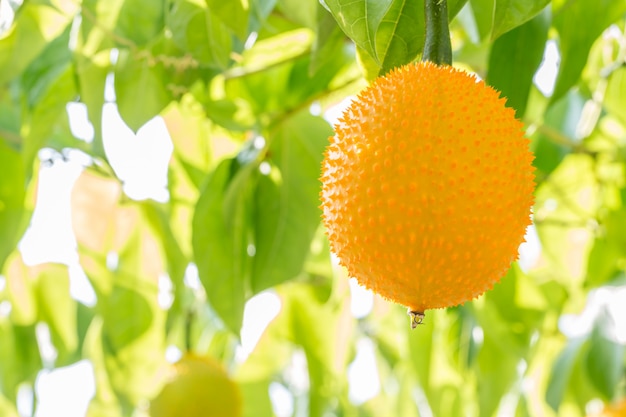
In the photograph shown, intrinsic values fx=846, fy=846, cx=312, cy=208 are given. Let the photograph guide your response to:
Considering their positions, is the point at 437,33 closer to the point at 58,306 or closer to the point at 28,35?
the point at 28,35

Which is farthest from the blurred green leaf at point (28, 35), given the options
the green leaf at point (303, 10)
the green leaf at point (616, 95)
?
the green leaf at point (616, 95)

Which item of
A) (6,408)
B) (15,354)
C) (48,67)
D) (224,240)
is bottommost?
(6,408)

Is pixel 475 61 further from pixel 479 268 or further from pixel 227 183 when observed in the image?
pixel 479 268

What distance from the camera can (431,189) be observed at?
54 cm

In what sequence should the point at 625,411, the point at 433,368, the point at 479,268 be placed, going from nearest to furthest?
1. the point at 479,268
2. the point at 625,411
3. the point at 433,368

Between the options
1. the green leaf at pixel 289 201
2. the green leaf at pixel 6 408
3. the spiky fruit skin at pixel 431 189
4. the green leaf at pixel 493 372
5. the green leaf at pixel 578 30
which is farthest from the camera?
Result: the green leaf at pixel 6 408

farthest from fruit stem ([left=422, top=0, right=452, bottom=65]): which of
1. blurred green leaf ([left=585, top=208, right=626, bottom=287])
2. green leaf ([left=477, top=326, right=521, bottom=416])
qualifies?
green leaf ([left=477, top=326, right=521, bottom=416])

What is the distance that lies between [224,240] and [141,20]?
0.32 m

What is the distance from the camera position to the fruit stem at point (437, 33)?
60 centimetres

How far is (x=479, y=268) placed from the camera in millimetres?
564

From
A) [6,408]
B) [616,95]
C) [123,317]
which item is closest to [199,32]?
[616,95]

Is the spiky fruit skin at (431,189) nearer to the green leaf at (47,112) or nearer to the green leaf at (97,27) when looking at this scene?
the green leaf at (97,27)

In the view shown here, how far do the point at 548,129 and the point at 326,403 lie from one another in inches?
27.4

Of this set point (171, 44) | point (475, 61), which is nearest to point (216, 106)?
point (171, 44)
